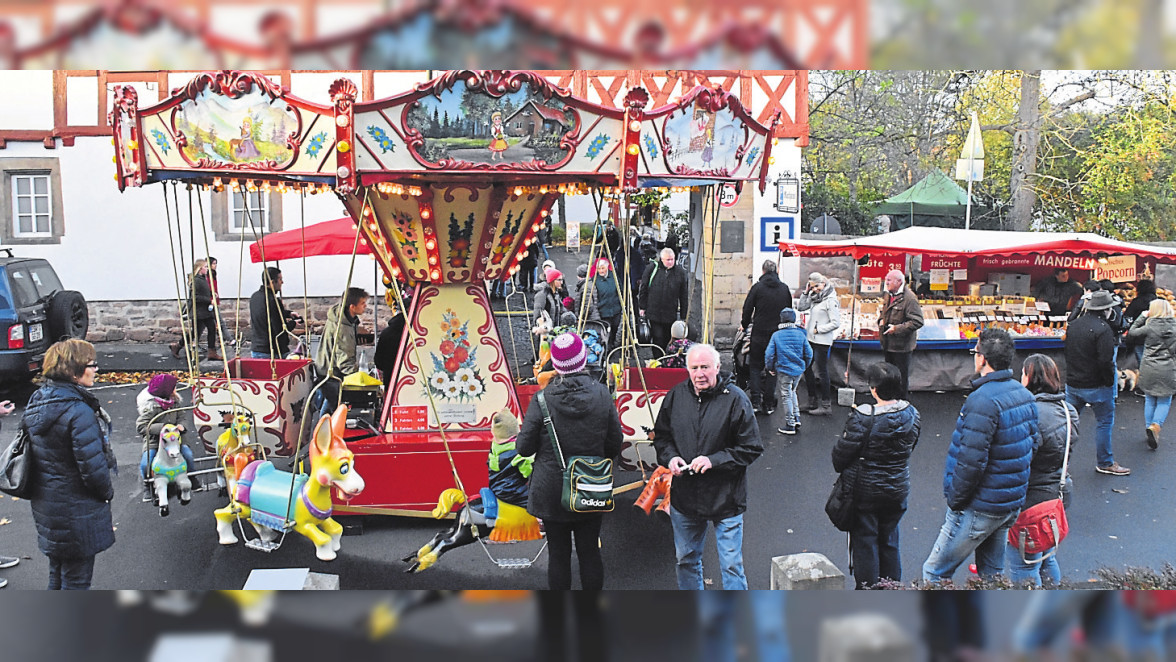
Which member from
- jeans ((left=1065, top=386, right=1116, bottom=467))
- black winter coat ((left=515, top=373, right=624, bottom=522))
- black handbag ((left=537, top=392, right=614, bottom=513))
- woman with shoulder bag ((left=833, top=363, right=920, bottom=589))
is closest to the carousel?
black winter coat ((left=515, top=373, right=624, bottom=522))

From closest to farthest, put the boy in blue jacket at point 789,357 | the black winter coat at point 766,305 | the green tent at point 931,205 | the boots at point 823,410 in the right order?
1. the boy in blue jacket at point 789,357
2. the black winter coat at point 766,305
3. the boots at point 823,410
4. the green tent at point 931,205

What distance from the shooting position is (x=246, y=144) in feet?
19.9

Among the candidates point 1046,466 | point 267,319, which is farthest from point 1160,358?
point 267,319

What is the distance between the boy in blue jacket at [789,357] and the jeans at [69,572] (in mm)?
5887

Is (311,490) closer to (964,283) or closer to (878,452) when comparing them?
(878,452)

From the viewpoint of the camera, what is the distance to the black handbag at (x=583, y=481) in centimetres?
492

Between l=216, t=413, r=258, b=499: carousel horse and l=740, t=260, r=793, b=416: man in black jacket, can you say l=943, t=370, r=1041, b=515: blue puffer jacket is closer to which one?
l=216, t=413, r=258, b=499: carousel horse

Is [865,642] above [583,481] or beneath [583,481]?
beneath

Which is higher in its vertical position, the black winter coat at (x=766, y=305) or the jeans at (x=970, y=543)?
the black winter coat at (x=766, y=305)

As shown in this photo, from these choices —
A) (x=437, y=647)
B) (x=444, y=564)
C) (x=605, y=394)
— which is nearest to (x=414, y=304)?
(x=444, y=564)

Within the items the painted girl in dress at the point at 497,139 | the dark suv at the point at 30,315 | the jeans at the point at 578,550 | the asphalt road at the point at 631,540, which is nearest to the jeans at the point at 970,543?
the asphalt road at the point at 631,540

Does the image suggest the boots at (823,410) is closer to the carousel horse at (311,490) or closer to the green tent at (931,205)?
the carousel horse at (311,490)

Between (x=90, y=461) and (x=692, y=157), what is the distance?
399 cm

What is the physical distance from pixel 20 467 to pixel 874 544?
13.9 feet
